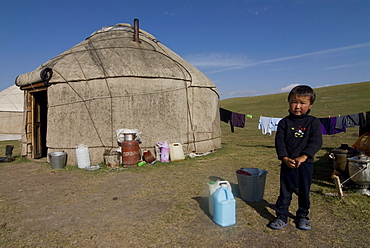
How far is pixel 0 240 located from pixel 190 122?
19.0 feet

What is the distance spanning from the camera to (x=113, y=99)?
7203mm

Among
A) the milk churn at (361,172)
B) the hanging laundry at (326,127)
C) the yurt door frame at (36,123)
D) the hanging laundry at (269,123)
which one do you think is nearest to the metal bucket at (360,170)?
the milk churn at (361,172)

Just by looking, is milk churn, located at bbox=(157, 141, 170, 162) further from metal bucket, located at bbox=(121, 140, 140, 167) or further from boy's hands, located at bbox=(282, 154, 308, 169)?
boy's hands, located at bbox=(282, 154, 308, 169)

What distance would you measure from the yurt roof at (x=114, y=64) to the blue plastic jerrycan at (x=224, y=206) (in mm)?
5022

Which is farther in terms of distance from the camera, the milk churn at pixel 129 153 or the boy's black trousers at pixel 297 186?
the milk churn at pixel 129 153

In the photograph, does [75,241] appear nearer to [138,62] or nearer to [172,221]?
[172,221]

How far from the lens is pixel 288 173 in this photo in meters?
3.05

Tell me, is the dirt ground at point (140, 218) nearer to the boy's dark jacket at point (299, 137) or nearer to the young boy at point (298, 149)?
the young boy at point (298, 149)

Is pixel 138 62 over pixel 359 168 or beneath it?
over

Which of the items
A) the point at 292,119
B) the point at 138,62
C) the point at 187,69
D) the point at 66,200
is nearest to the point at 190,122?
the point at 187,69

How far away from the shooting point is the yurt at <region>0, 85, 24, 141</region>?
1470 cm

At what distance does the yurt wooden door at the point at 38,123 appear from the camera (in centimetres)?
809

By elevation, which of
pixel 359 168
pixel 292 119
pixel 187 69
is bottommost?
pixel 359 168

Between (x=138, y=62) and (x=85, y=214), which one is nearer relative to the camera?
(x=85, y=214)
